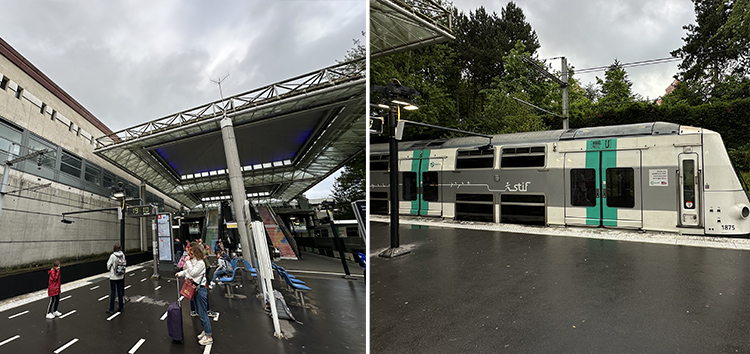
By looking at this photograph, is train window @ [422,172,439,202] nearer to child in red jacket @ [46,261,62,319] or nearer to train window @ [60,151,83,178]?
train window @ [60,151,83,178]

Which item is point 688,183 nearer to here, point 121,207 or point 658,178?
point 658,178

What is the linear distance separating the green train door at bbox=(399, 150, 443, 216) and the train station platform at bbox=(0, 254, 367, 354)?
873cm

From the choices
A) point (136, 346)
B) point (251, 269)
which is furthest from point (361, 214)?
point (136, 346)

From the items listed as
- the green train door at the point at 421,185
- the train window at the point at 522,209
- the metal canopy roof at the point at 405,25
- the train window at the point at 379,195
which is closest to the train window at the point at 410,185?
the green train door at the point at 421,185

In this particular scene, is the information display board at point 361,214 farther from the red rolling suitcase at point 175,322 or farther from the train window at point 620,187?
the train window at point 620,187

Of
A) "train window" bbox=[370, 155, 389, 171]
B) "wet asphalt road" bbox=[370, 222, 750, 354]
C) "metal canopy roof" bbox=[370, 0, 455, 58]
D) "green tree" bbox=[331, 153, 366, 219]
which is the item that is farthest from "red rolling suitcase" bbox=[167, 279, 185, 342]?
"train window" bbox=[370, 155, 389, 171]

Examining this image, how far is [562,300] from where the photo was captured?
3676 mm

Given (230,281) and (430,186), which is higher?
(430,186)

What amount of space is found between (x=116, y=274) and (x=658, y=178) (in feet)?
30.1

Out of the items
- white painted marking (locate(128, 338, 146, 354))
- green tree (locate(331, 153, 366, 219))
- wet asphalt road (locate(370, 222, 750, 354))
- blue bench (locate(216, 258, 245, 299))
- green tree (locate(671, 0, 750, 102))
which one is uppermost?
green tree (locate(671, 0, 750, 102))

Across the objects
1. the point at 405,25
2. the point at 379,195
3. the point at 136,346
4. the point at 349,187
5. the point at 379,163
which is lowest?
the point at 136,346

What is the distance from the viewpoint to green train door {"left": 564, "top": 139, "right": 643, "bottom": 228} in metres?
→ 8.14

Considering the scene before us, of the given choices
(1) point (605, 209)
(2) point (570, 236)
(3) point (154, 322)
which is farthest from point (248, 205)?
(1) point (605, 209)

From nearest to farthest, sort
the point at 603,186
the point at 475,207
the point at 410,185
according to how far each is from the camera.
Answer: the point at 603,186 < the point at 475,207 < the point at 410,185
